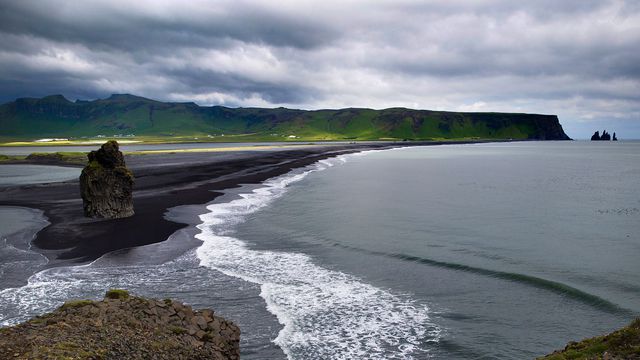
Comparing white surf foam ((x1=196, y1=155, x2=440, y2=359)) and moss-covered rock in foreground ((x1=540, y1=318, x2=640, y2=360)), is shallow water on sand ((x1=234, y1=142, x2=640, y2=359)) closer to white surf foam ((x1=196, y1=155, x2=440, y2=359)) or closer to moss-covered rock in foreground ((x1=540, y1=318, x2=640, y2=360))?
white surf foam ((x1=196, y1=155, x2=440, y2=359))

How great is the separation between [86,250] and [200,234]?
26.1ft

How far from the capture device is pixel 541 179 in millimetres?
81875

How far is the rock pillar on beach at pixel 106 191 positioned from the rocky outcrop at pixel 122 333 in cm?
2778

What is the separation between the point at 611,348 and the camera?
11.4 meters

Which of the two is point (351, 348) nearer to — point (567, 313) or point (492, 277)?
point (567, 313)

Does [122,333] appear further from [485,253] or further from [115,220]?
[115,220]

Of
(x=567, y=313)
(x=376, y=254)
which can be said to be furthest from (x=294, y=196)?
(x=567, y=313)

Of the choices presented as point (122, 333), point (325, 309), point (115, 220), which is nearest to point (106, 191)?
point (115, 220)

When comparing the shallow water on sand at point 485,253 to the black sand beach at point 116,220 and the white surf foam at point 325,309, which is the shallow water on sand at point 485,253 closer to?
the white surf foam at point 325,309

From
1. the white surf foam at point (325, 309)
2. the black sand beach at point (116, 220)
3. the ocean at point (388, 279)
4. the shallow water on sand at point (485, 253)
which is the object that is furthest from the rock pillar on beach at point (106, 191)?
the white surf foam at point (325, 309)

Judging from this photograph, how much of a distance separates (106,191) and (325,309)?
28784 millimetres

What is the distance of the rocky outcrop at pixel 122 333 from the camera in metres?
10.5

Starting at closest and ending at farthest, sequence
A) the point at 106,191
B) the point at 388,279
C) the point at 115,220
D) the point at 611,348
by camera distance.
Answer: the point at 611,348
the point at 388,279
the point at 115,220
the point at 106,191

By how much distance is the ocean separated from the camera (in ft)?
54.3
